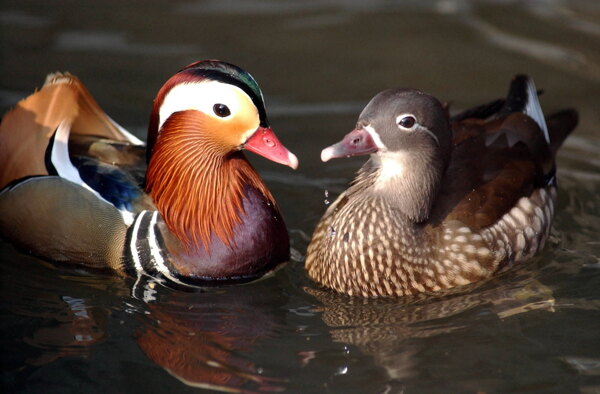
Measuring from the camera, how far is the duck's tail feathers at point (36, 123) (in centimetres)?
476

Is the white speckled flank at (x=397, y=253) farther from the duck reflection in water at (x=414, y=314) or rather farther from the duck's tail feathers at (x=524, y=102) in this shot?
the duck's tail feathers at (x=524, y=102)

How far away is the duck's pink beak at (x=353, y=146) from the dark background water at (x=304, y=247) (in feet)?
2.46

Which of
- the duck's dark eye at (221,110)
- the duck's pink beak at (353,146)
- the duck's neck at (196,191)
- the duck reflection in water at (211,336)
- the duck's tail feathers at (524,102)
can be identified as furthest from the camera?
the duck's tail feathers at (524,102)

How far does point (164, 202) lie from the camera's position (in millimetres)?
4633

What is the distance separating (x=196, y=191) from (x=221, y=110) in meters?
0.47

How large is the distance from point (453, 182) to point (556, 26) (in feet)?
11.4

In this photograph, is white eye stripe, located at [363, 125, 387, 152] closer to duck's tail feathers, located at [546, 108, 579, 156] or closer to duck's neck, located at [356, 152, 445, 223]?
duck's neck, located at [356, 152, 445, 223]

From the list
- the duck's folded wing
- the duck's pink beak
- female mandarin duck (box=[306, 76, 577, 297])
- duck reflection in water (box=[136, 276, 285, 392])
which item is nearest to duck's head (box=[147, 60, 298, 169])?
the duck's pink beak

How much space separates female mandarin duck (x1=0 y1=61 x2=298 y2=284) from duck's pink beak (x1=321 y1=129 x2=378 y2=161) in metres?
0.27

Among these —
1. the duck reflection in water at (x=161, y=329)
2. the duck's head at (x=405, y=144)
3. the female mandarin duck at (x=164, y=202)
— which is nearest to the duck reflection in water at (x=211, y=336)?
the duck reflection in water at (x=161, y=329)

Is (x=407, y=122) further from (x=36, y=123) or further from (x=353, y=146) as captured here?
(x=36, y=123)

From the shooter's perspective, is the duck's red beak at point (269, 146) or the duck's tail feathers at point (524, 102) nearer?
the duck's red beak at point (269, 146)

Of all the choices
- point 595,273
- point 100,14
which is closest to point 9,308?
point 595,273

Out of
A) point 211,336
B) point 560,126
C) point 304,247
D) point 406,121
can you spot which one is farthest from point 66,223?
point 560,126
